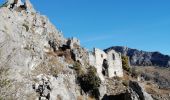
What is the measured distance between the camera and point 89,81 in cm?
9294

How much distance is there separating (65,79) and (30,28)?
14914 millimetres

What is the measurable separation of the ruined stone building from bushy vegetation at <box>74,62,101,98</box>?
8.01m

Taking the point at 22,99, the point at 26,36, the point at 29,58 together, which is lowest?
the point at 22,99

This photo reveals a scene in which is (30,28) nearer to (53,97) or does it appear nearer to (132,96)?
(53,97)

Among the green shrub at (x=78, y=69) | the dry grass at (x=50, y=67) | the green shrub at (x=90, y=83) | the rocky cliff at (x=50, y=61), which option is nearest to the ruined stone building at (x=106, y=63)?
the rocky cliff at (x=50, y=61)

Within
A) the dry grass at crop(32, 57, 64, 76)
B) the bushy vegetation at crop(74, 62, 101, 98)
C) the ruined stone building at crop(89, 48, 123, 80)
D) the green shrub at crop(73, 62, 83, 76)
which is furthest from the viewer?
the ruined stone building at crop(89, 48, 123, 80)

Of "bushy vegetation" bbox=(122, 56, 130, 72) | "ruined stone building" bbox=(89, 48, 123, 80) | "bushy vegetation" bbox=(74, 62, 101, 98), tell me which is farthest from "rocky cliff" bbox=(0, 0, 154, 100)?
"bushy vegetation" bbox=(122, 56, 130, 72)

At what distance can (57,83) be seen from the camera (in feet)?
270

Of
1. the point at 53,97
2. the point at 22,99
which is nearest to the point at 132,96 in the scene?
the point at 53,97

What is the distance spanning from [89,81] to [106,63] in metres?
15.0

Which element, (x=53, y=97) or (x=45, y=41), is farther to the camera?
(x=45, y=41)

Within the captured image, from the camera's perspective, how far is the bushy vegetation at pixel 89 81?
92875 mm

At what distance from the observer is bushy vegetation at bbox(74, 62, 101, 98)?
305 ft

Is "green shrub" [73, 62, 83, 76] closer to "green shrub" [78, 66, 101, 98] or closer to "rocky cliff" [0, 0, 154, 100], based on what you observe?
"rocky cliff" [0, 0, 154, 100]
